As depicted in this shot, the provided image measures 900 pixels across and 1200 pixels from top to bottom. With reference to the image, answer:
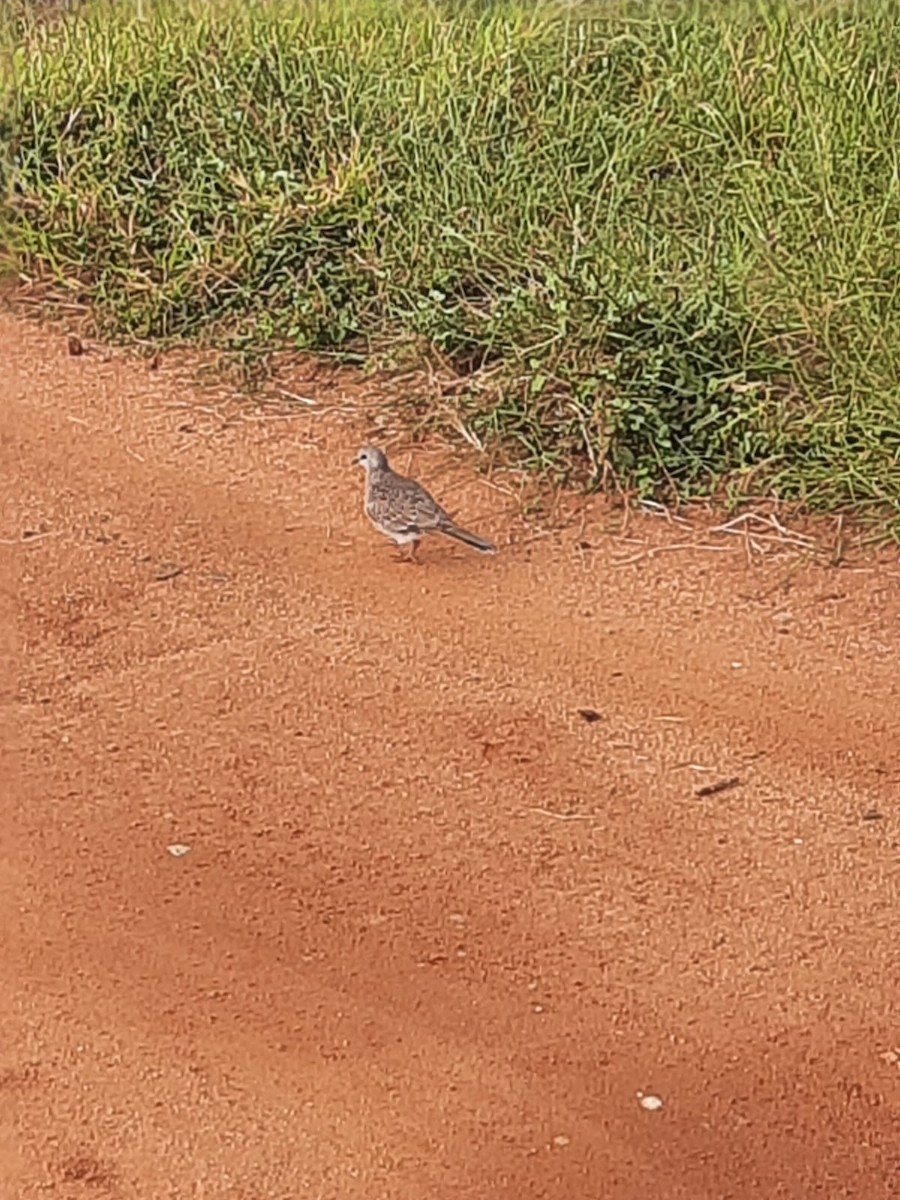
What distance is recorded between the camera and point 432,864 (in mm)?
4535

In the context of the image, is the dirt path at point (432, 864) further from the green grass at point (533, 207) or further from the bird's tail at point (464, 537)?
the green grass at point (533, 207)

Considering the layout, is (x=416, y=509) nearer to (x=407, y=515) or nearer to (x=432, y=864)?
(x=407, y=515)

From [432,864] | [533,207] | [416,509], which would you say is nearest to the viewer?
[432,864]

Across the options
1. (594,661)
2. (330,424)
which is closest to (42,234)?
(330,424)

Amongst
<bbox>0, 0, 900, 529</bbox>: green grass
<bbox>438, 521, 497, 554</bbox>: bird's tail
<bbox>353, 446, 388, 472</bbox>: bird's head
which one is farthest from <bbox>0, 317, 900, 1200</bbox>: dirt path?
<bbox>0, 0, 900, 529</bbox>: green grass

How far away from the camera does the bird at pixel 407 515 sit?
589cm

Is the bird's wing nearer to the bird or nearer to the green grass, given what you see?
the bird

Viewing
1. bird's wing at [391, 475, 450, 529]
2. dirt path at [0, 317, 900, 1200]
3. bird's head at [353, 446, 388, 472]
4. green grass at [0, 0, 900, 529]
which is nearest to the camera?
dirt path at [0, 317, 900, 1200]

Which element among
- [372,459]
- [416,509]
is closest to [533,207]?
[372,459]

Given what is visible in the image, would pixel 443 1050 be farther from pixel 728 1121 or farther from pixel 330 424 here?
pixel 330 424

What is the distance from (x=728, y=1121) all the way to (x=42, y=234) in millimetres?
5149

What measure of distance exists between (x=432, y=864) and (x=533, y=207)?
3042 mm

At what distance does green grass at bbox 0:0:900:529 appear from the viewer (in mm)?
6254

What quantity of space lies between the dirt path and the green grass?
18.3 inches
